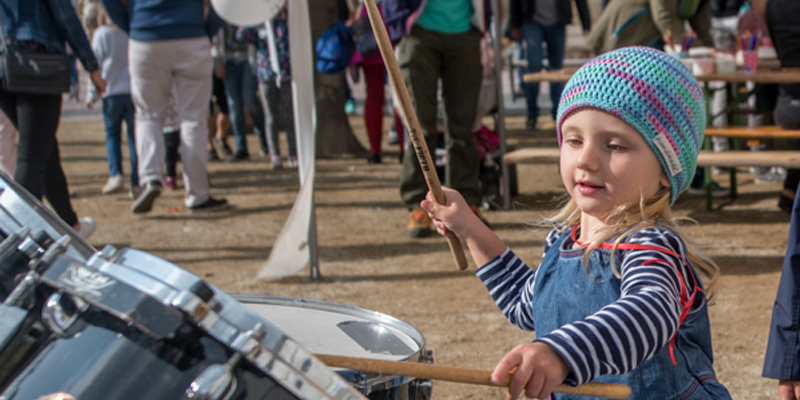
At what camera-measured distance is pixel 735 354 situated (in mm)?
3117

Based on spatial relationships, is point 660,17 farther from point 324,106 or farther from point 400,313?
point 324,106

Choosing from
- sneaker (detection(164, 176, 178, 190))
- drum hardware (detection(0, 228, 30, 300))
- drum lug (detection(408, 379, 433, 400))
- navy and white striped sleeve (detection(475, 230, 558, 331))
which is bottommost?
sneaker (detection(164, 176, 178, 190))

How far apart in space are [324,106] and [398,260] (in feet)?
12.6

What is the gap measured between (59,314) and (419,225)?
3911mm

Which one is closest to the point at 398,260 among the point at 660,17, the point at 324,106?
the point at 660,17

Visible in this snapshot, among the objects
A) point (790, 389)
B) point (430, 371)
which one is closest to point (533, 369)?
point (430, 371)

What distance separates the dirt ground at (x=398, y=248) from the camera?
3320 millimetres

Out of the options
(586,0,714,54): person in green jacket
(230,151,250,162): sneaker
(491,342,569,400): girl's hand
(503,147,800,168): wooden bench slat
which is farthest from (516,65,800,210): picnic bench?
(230,151,250,162): sneaker

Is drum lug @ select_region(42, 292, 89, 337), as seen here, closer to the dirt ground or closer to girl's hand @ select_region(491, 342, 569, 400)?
girl's hand @ select_region(491, 342, 569, 400)

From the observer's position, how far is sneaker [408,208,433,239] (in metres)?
4.98

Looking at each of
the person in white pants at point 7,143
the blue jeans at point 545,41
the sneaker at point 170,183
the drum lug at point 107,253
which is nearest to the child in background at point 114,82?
the sneaker at point 170,183

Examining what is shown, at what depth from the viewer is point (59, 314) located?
1110 millimetres

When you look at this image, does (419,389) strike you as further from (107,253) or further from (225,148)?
(225,148)

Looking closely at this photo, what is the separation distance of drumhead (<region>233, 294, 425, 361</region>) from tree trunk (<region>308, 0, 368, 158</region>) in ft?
19.9
